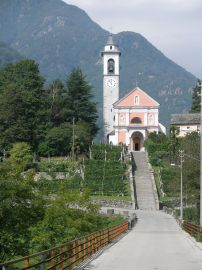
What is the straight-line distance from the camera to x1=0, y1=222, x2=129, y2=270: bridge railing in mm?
15975

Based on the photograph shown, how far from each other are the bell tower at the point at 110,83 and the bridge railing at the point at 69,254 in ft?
260

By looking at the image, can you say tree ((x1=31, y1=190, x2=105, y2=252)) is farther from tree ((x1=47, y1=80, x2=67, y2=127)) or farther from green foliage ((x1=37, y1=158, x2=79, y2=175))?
tree ((x1=47, y1=80, x2=67, y2=127))

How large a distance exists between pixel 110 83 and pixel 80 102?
1140 cm

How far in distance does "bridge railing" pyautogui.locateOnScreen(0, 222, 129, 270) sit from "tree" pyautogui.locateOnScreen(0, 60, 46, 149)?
189 feet

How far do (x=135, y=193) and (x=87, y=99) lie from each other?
33.4 metres

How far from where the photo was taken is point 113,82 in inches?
4496

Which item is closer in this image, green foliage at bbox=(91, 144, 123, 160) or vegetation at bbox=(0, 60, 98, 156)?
green foliage at bbox=(91, 144, 123, 160)

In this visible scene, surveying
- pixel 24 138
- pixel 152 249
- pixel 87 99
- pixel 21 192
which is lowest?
pixel 152 249

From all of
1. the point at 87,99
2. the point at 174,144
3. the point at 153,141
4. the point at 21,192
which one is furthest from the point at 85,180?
the point at 21,192

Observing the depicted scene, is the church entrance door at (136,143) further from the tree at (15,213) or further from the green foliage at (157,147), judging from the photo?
the tree at (15,213)

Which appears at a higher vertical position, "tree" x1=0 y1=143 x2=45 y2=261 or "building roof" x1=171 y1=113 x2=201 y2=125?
"building roof" x1=171 y1=113 x2=201 y2=125

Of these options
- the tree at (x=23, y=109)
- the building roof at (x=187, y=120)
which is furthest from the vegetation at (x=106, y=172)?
the building roof at (x=187, y=120)

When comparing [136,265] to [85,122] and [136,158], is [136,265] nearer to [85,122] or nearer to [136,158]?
[136,158]

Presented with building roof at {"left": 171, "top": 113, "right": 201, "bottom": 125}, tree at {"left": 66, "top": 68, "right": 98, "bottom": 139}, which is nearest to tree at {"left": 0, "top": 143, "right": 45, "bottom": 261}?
tree at {"left": 66, "top": 68, "right": 98, "bottom": 139}
